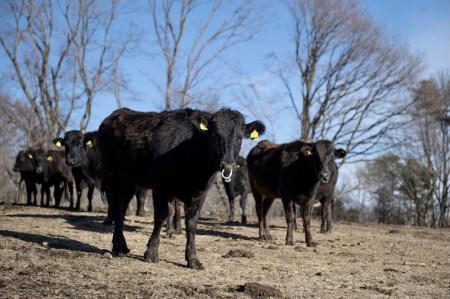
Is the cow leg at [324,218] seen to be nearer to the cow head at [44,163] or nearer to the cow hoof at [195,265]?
the cow hoof at [195,265]

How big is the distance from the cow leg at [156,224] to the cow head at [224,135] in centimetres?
98

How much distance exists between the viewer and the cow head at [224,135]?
7383 millimetres

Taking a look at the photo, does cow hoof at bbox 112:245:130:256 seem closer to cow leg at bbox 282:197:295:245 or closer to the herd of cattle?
the herd of cattle

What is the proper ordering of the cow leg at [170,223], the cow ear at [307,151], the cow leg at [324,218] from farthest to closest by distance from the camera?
the cow leg at [324,218]
the cow ear at [307,151]
the cow leg at [170,223]

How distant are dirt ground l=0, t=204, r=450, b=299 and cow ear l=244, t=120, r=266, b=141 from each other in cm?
202

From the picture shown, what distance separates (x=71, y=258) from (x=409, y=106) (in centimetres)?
2707

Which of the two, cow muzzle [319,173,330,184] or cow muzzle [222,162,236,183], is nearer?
cow muzzle [222,162,236,183]

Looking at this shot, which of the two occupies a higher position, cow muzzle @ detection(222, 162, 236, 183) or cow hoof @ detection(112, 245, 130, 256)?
cow muzzle @ detection(222, 162, 236, 183)

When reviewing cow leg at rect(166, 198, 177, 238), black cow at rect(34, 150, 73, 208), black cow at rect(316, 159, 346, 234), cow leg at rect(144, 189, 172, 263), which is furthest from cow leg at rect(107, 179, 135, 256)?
black cow at rect(34, 150, 73, 208)

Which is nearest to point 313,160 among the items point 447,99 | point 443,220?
point 447,99

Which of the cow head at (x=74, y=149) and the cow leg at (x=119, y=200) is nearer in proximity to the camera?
the cow leg at (x=119, y=200)

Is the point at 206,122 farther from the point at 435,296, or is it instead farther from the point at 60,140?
the point at 60,140

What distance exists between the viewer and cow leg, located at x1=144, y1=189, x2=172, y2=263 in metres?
7.82

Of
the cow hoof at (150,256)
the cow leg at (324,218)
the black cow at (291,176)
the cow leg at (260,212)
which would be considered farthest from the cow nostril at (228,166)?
the cow leg at (324,218)
